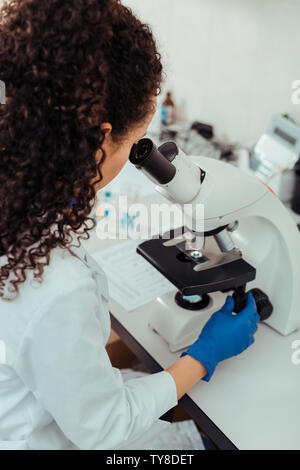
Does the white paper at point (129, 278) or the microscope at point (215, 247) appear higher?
the microscope at point (215, 247)

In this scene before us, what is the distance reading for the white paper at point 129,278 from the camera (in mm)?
1175

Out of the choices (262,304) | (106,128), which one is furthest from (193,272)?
(106,128)

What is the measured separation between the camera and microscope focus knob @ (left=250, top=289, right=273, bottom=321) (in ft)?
3.37

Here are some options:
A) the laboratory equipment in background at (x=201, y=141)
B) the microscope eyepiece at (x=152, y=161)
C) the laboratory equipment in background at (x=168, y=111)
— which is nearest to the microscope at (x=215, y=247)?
the microscope eyepiece at (x=152, y=161)

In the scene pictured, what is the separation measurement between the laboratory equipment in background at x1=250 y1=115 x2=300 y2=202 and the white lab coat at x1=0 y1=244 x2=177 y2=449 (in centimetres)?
97

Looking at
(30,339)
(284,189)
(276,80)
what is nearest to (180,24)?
(276,80)

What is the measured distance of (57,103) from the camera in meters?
0.59

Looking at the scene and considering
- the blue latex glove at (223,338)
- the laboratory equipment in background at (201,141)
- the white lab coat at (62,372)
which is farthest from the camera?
the laboratory equipment in background at (201,141)

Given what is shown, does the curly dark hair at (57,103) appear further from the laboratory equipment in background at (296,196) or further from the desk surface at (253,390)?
the laboratory equipment in background at (296,196)

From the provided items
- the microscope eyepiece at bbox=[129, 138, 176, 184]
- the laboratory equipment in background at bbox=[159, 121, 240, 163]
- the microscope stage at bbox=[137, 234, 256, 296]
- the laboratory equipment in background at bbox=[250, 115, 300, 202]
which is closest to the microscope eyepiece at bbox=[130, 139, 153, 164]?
the microscope eyepiece at bbox=[129, 138, 176, 184]

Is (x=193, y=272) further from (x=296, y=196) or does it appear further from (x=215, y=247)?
(x=296, y=196)

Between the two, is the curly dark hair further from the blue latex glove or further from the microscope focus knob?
the microscope focus knob

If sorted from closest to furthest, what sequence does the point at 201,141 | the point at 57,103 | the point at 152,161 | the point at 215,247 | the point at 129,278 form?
the point at 57,103
the point at 152,161
the point at 215,247
the point at 129,278
the point at 201,141

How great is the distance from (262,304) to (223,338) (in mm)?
172
